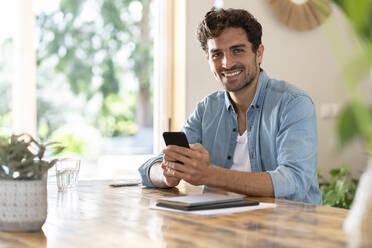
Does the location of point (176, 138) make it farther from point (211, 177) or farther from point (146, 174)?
point (146, 174)

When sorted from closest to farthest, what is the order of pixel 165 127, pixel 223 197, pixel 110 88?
1. pixel 223 197
2. pixel 165 127
3. pixel 110 88

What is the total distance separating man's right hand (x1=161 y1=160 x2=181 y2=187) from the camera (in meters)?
1.84

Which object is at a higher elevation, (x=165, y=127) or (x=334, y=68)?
(x=334, y=68)

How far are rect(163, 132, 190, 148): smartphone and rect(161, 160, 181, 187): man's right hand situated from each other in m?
0.11

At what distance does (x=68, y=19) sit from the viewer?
15.8 feet

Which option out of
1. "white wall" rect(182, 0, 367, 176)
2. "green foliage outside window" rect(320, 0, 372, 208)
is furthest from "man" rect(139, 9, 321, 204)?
"green foliage outside window" rect(320, 0, 372, 208)

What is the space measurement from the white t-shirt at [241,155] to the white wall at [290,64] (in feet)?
4.01

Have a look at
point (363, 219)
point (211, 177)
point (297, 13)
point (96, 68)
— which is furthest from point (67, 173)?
point (96, 68)

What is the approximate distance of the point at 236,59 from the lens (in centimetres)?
230

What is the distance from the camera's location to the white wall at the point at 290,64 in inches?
135

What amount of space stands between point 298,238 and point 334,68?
3243 millimetres

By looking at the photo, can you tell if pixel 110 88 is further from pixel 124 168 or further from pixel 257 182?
pixel 257 182

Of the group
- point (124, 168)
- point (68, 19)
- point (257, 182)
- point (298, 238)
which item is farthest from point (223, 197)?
point (68, 19)

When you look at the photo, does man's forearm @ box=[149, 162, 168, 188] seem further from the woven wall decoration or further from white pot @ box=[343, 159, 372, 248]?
the woven wall decoration
